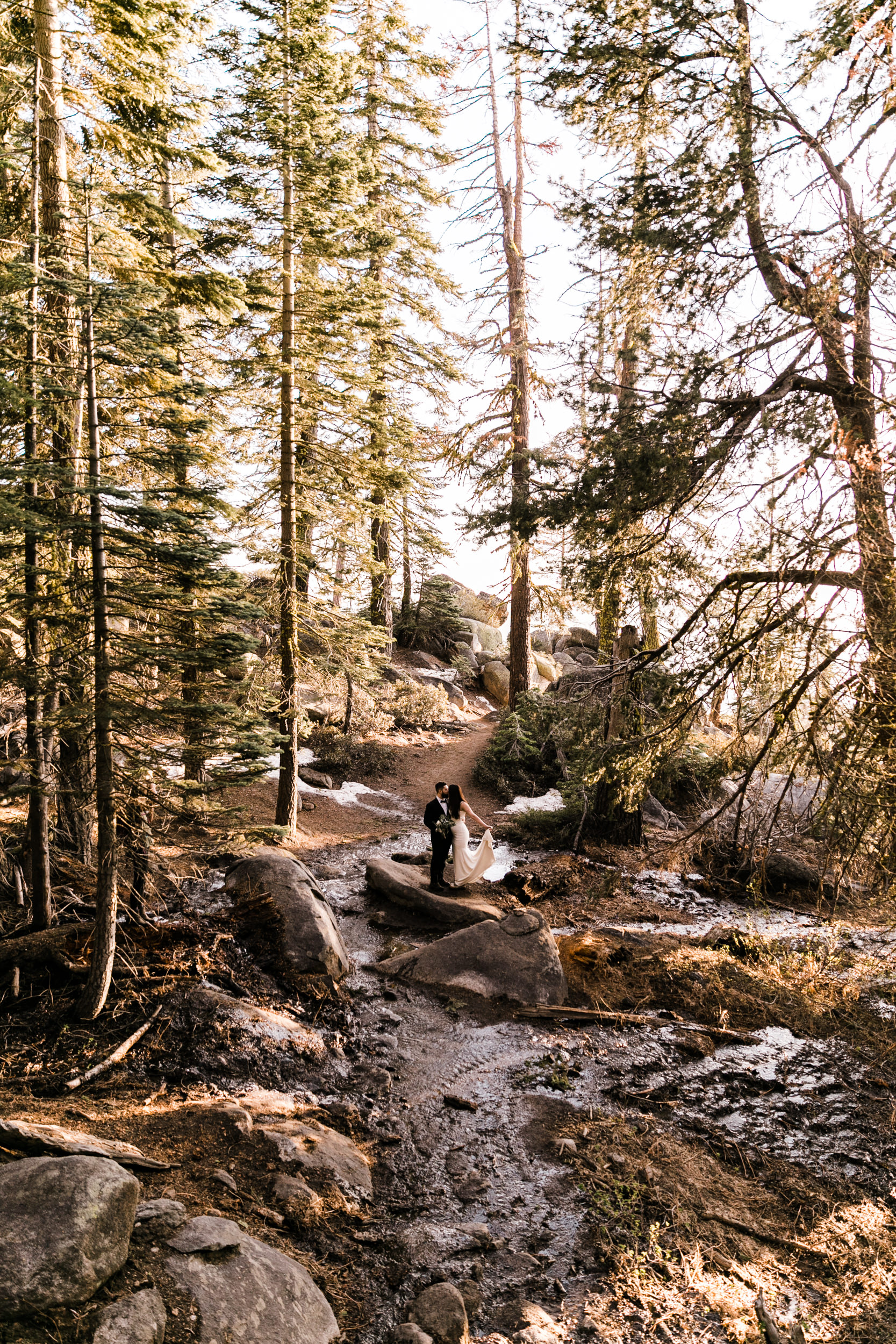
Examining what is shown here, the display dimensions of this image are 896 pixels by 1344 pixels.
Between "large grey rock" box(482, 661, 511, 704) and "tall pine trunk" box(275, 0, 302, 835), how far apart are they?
541 inches

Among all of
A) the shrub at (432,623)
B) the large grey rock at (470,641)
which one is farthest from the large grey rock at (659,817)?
the large grey rock at (470,641)

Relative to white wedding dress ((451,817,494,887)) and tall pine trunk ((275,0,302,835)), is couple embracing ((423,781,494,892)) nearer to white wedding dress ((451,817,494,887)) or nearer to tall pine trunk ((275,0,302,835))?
white wedding dress ((451,817,494,887))

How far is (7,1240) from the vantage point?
110 inches

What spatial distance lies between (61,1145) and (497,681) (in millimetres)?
21937

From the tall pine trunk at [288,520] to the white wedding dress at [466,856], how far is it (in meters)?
2.95

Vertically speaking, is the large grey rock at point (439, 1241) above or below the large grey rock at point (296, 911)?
below

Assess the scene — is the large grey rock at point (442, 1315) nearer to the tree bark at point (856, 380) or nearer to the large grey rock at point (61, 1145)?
the large grey rock at point (61, 1145)

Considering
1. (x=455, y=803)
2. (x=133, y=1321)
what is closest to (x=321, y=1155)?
(x=133, y=1321)

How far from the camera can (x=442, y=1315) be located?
368 centimetres

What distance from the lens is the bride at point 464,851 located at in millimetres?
10078

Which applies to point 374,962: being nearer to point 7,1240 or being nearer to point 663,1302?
point 663,1302

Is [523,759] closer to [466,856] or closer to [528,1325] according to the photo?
[466,856]

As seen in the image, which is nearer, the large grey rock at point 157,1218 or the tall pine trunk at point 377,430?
the large grey rock at point 157,1218

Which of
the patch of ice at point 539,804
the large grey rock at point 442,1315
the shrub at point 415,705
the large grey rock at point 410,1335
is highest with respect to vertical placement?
the shrub at point 415,705
